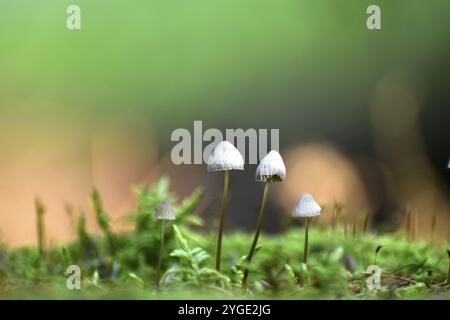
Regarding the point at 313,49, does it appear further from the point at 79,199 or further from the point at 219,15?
the point at 79,199

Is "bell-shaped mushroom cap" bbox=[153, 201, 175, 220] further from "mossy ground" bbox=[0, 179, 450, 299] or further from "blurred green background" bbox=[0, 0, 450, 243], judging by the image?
"blurred green background" bbox=[0, 0, 450, 243]

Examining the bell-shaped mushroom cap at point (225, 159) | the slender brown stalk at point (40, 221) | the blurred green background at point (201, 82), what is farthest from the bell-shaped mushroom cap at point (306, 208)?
the blurred green background at point (201, 82)

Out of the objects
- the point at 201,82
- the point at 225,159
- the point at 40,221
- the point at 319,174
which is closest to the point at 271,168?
the point at 225,159

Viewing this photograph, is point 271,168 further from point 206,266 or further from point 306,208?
point 206,266

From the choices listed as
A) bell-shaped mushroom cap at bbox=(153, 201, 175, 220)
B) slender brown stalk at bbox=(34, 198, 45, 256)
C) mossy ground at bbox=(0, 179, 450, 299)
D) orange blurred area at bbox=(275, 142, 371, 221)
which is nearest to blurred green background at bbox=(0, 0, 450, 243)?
orange blurred area at bbox=(275, 142, 371, 221)
